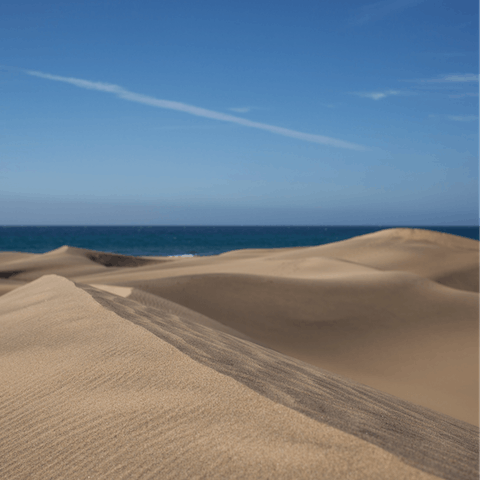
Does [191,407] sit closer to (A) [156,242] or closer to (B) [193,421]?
(B) [193,421]

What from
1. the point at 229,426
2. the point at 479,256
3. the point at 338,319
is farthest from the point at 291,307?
the point at 479,256

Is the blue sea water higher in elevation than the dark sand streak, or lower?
lower

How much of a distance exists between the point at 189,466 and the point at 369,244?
686 inches

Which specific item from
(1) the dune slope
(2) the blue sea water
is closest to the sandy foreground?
(1) the dune slope

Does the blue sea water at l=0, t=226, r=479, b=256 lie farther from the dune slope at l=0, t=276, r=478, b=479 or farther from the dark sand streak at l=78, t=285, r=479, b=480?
the dune slope at l=0, t=276, r=478, b=479

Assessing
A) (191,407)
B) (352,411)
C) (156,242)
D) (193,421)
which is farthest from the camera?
(156,242)

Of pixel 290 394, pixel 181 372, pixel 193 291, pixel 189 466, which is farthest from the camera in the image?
pixel 193 291

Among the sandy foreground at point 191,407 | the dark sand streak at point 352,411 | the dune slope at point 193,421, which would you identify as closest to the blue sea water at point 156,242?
the sandy foreground at point 191,407

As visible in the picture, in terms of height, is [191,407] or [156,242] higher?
[191,407]

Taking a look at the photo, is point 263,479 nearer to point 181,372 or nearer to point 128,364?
point 181,372

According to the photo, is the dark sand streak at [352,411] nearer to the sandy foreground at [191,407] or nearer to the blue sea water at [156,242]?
the sandy foreground at [191,407]

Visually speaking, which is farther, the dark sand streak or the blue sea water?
the blue sea water

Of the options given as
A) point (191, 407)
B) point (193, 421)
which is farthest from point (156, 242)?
point (193, 421)

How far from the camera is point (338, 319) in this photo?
729 centimetres
